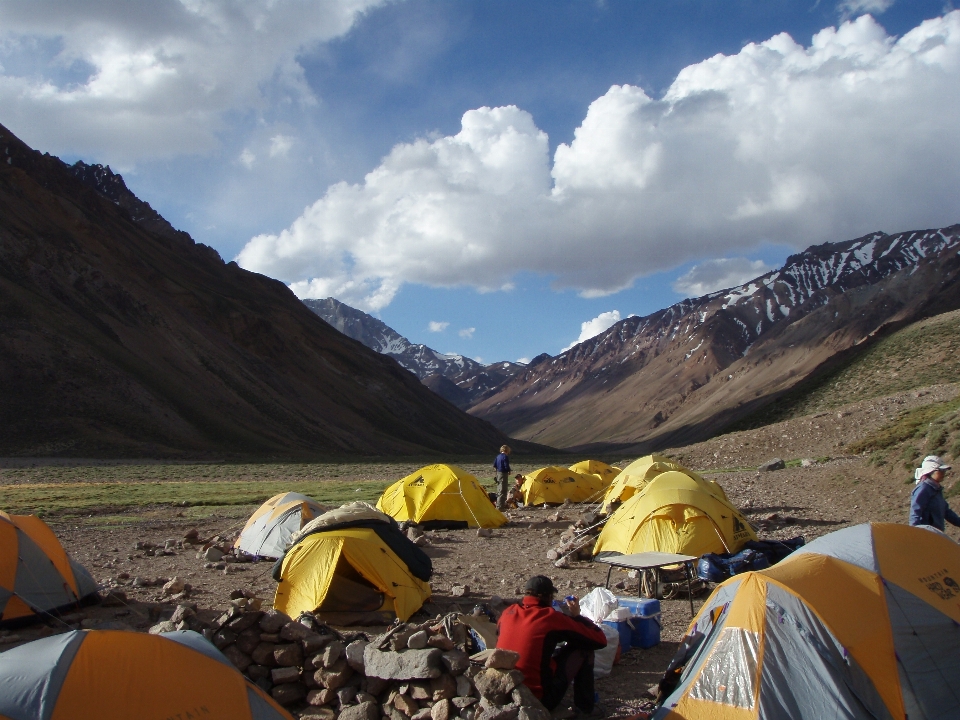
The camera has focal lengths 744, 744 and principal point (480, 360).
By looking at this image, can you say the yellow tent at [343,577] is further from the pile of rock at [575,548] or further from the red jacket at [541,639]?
the pile of rock at [575,548]

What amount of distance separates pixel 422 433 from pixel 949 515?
98648 millimetres

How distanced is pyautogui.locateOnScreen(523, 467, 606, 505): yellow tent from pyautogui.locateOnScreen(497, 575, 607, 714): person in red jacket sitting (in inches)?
708

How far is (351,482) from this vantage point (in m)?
37.6

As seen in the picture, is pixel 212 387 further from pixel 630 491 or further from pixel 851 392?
pixel 630 491

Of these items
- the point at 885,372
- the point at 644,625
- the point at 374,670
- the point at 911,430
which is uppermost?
the point at 885,372

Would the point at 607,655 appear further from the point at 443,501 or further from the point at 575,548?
the point at 443,501

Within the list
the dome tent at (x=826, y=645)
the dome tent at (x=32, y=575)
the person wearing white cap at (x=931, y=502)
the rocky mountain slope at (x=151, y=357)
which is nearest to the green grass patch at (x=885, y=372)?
the person wearing white cap at (x=931, y=502)

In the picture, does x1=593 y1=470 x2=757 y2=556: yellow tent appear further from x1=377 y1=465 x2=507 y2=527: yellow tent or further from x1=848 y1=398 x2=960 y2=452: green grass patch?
x1=848 y1=398 x2=960 y2=452: green grass patch

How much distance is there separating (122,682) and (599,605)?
5.72m

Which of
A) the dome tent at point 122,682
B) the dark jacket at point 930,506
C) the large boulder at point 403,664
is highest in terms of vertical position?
the dark jacket at point 930,506

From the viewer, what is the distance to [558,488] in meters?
25.4

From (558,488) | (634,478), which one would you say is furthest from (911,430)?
(558,488)

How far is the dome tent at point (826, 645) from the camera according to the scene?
6062 mm

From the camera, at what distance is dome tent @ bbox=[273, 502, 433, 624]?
1034cm
